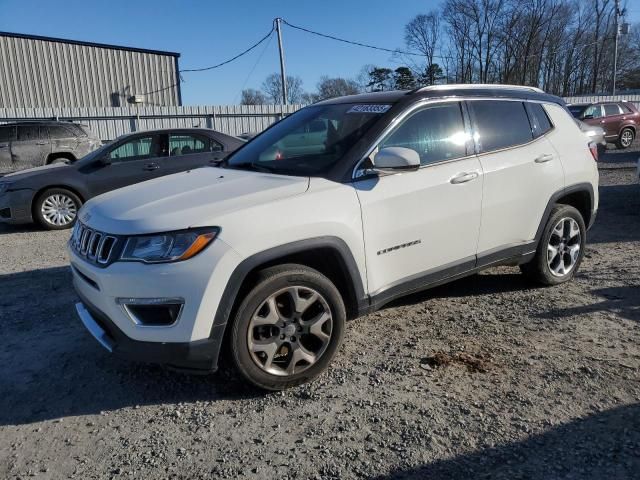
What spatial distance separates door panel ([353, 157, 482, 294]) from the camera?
3.27 metres

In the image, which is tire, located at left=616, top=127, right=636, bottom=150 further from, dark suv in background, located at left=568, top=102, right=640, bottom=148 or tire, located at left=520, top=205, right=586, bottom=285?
tire, located at left=520, top=205, right=586, bottom=285

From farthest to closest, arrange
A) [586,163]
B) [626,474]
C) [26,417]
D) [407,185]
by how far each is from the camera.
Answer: [586,163] < [407,185] < [26,417] < [626,474]

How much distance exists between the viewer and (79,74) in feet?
87.0

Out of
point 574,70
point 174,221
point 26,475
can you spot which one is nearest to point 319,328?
point 174,221

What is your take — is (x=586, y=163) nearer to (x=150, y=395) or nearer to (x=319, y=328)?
(x=319, y=328)

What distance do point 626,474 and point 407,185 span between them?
1971 mm

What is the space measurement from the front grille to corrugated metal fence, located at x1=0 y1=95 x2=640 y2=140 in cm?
1658

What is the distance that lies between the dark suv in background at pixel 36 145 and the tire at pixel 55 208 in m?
5.19

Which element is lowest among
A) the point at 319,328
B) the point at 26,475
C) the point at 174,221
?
the point at 26,475

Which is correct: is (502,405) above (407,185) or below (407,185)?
below

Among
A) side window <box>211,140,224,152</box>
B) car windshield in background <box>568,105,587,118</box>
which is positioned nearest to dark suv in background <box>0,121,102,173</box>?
side window <box>211,140,224,152</box>

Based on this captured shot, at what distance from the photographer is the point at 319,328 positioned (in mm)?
3141

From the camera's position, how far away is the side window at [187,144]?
859 cm

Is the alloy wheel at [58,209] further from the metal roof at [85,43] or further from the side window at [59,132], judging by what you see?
the metal roof at [85,43]
